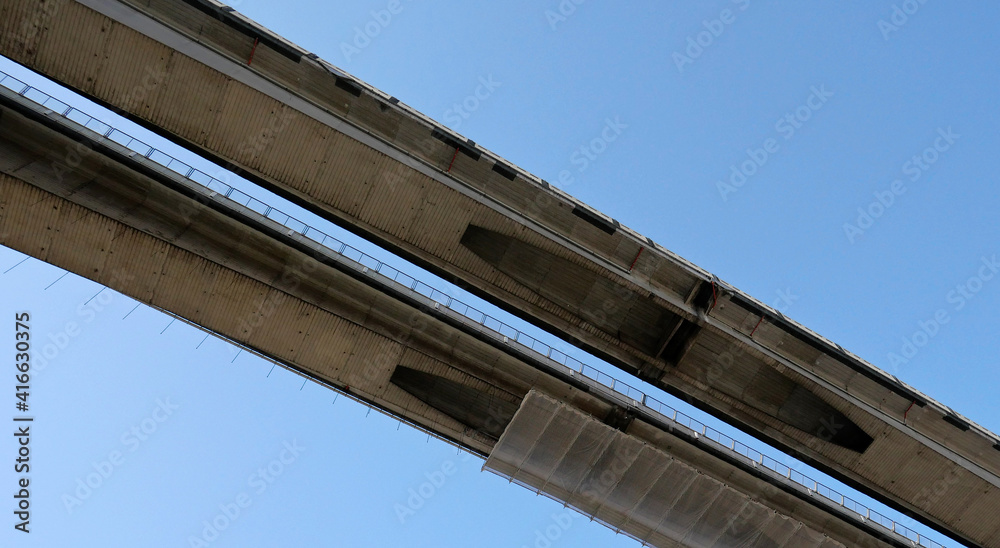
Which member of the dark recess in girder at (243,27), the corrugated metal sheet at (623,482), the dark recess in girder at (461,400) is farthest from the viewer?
the dark recess in girder at (461,400)

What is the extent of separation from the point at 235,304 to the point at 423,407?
8.88 m

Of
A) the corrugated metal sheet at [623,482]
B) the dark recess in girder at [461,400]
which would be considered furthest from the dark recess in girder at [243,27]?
the corrugated metal sheet at [623,482]

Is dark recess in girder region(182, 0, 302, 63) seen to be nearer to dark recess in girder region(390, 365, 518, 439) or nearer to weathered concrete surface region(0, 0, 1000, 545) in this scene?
weathered concrete surface region(0, 0, 1000, 545)

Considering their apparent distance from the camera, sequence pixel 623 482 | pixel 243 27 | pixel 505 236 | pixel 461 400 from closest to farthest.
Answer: pixel 243 27, pixel 623 482, pixel 505 236, pixel 461 400

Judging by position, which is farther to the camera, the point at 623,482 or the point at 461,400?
the point at 461,400

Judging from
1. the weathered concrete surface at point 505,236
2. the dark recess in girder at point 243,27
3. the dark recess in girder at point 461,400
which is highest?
the dark recess in girder at point 243,27

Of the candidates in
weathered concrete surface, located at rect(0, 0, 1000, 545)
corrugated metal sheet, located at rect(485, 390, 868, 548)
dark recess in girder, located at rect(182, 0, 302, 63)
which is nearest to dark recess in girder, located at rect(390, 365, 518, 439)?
corrugated metal sheet, located at rect(485, 390, 868, 548)

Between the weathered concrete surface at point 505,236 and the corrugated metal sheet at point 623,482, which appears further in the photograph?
the corrugated metal sheet at point 623,482

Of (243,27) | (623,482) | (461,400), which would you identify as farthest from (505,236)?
(243,27)

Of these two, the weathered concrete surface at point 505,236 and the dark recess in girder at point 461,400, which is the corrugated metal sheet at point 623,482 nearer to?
the dark recess in girder at point 461,400

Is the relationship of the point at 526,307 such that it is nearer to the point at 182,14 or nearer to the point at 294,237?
the point at 294,237

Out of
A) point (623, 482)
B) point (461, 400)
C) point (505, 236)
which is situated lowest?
point (461, 400)

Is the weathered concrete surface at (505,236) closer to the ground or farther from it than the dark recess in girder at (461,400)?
farther from it

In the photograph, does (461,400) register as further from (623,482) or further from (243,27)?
(243,27)
